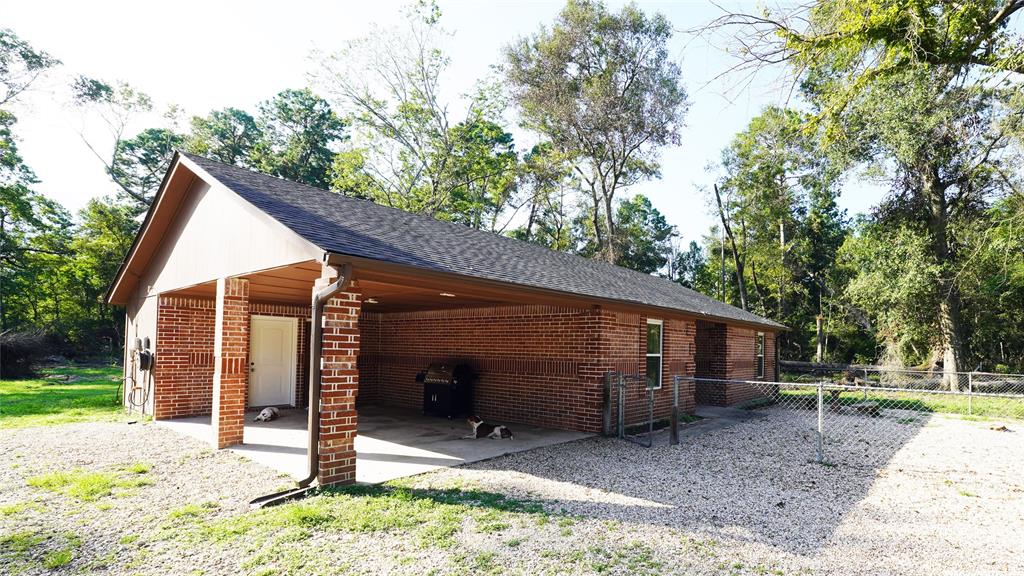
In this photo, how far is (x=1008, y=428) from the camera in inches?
421

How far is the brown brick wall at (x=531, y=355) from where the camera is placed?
8758mm

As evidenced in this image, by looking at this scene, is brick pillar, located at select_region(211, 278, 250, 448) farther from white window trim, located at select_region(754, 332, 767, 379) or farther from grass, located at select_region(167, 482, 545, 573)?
white window trim, located at select_region(754, 332, 767, 379)

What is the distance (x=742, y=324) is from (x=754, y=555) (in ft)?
34.6

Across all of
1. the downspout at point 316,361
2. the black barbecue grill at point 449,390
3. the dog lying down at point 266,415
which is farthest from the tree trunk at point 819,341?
the downspout at point 316,361

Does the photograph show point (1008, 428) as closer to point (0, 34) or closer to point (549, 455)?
point (549, 455)

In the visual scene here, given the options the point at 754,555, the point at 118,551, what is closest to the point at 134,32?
the point at 118,551

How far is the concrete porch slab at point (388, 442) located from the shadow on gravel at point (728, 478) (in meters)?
0.57

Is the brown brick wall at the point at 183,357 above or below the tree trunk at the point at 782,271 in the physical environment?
below

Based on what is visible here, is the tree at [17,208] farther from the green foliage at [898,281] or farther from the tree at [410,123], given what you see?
the green foliage at [898,281]

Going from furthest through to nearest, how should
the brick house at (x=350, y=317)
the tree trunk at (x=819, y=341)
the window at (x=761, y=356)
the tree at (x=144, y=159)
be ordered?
the tree trunk at (x=819, y=341), the tree at (x=144, y=159), the window at (x=761, y=356), the brick house at (x=350, y=317)

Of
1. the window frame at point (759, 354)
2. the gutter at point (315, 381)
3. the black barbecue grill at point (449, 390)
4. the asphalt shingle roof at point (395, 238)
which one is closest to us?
the gutter at point (315, 381)

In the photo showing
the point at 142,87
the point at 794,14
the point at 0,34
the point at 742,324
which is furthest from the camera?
the point at 142,87

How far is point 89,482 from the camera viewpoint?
543 cm

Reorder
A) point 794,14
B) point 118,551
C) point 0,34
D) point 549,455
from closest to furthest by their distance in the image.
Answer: point 118,551 < point 794,14 < point 549,455 < point 0,34
